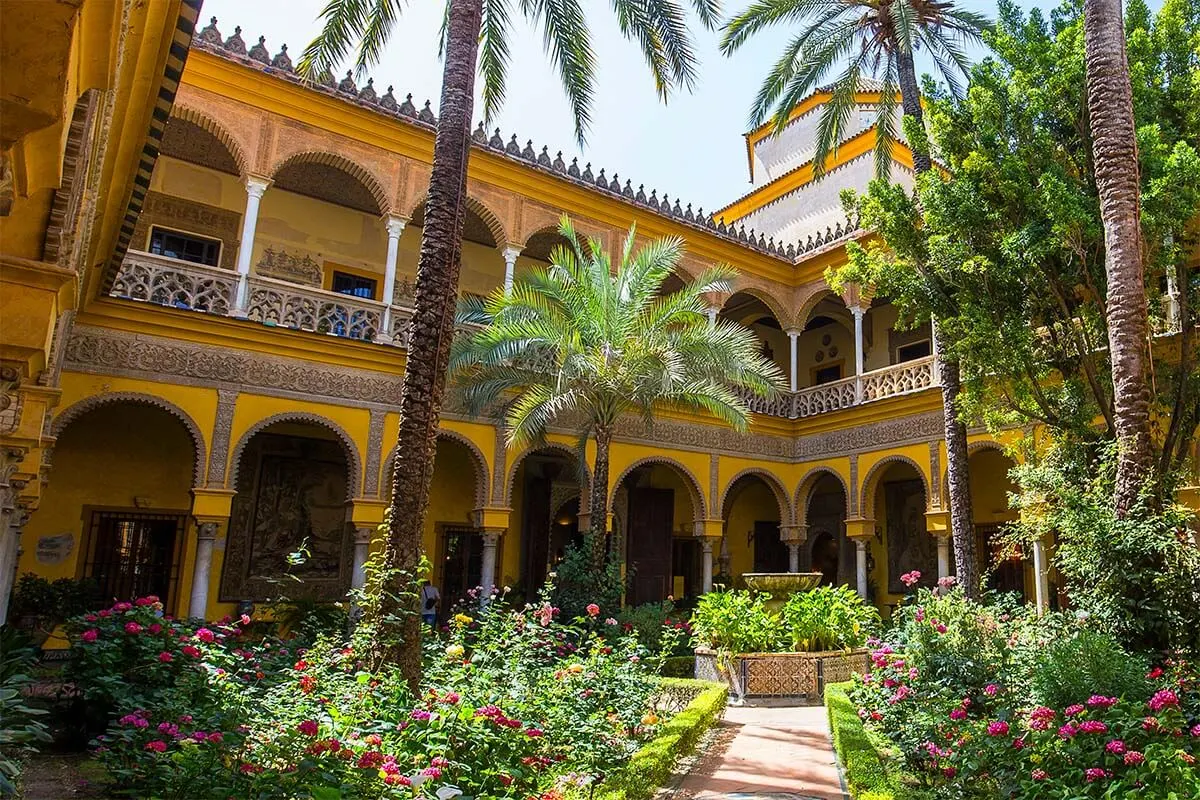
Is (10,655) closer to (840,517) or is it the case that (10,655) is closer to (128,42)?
(128,42)

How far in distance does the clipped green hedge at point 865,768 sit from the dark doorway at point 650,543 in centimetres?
991

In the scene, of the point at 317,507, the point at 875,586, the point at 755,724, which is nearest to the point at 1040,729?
the point at 755,724

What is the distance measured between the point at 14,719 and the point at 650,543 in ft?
44.9

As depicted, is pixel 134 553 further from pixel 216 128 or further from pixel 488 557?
pixel 216 128

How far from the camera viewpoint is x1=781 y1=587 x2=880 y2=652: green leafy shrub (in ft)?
35.5

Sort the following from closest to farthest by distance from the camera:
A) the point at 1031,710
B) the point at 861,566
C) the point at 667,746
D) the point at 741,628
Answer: the point at 1031,710 < the point at 667,746 < the point at 741,628 < the point at 861,566

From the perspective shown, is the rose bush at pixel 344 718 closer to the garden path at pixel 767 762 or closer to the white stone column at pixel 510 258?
the garden path at pixel 767 762

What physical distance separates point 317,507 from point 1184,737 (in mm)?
13643

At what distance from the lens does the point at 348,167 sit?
44.6 feet

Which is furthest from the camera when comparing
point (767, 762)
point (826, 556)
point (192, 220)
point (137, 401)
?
point (826, 556)

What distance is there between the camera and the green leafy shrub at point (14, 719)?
11.2 feet

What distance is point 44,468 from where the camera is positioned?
33.7 ft

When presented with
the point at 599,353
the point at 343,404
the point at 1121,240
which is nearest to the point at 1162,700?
the point at 1121,240

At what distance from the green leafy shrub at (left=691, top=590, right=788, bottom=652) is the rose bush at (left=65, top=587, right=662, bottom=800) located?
11.2 ft
